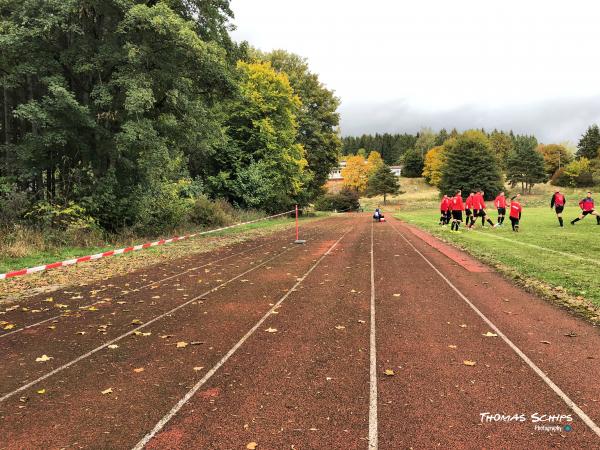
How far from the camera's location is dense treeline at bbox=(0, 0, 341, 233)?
14859mm

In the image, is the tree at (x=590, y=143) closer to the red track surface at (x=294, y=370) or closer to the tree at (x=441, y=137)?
the tree at (x=441, y=137)

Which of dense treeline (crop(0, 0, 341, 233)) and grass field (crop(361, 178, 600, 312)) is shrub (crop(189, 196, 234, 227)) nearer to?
dense treeline (crop(0, 0, 341, 233))

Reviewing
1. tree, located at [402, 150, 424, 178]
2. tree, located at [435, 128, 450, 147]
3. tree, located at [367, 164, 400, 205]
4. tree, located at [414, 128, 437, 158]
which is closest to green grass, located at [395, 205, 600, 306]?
tree, located at [367, 164, 400, 205]

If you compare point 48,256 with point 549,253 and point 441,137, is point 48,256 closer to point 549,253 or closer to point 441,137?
point 549,253

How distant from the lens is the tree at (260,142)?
3375cm

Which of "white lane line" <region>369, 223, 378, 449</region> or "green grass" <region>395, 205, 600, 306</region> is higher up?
"white lane line" <region>369, 223, 378, 449</region>

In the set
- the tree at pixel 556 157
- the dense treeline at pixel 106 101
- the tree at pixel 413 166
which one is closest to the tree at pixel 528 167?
the tree at pixel 556 157

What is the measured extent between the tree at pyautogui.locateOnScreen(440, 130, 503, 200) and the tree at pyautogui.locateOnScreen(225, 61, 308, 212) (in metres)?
44.3

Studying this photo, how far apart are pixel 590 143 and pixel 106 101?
112 m

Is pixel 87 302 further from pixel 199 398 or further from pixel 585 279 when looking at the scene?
pixel 585 279

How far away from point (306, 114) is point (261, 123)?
639 inches

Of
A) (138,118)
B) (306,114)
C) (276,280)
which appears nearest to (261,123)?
(306,114)

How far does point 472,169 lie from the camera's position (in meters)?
71.9

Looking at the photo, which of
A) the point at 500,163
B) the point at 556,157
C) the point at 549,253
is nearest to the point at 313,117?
the point at 549,253
